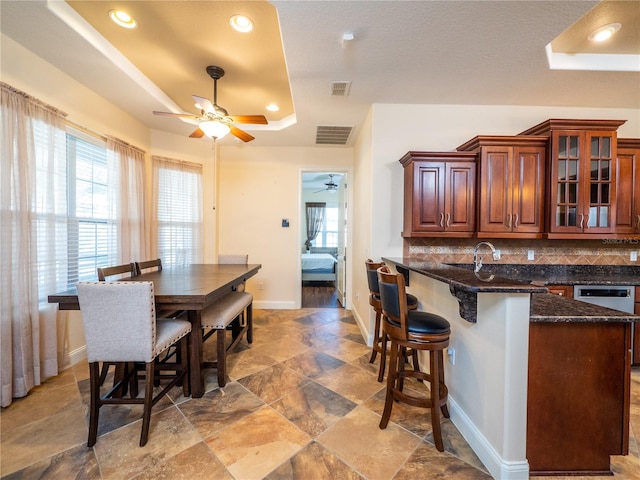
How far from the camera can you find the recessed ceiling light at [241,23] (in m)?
1.88

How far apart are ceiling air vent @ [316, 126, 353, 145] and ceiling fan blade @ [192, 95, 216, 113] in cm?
153

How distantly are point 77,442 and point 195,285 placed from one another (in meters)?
1.10

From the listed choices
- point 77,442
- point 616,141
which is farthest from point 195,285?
point 616,141

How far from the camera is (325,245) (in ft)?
27.4

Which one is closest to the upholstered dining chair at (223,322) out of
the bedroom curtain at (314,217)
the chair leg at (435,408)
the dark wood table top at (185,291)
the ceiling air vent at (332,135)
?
the dark wood table top at (185,291)

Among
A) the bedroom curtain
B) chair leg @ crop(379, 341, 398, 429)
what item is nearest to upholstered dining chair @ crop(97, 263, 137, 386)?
chair leg @ crop(379, 341, 398, 429)

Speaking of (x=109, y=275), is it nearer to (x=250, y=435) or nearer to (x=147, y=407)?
(x=147, y=407)

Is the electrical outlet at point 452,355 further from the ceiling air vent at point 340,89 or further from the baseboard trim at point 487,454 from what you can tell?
the ceiling air vent at point 340,89

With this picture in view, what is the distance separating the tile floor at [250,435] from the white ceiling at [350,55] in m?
2.67

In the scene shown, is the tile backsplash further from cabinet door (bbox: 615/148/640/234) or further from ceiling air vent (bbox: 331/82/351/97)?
Result: ceiling air vent (bbox: 331/82/351/97)

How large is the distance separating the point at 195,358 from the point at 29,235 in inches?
64.9

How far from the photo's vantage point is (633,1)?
1728 mm

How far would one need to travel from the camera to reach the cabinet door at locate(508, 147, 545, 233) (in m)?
2.45

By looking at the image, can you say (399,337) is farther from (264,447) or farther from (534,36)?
(534,36)
